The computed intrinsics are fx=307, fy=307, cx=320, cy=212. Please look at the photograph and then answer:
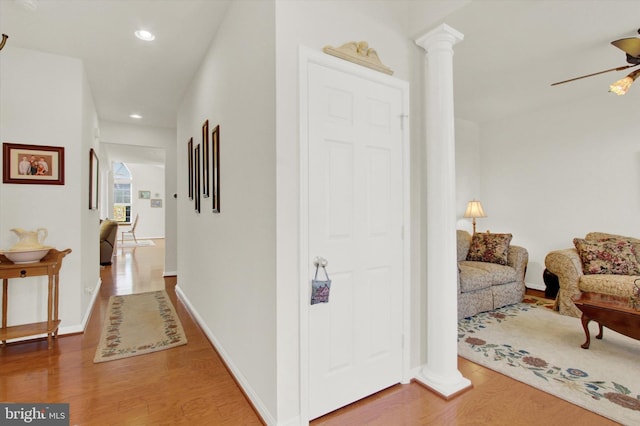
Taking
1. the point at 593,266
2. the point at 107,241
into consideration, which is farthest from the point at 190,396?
the point at 107,241

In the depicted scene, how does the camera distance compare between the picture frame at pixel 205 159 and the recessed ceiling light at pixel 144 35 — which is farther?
the picture frame at pixel 205 159

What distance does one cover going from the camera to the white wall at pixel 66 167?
2992mm

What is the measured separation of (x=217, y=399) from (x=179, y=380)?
433 millimetres

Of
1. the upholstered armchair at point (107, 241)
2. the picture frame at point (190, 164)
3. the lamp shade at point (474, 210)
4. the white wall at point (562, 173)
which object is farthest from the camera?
the upholstered armchair at point (107, 241)

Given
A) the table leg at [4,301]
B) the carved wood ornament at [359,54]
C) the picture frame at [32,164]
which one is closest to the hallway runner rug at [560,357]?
the carved wood ornament at [359,54]

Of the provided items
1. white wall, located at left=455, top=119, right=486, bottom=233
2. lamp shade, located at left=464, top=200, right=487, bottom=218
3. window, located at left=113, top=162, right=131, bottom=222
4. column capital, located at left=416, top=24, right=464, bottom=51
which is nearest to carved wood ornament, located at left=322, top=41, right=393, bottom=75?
column capital, located at left=416, top=24, right=464, bottom=51

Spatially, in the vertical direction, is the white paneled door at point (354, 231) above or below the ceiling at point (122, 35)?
below

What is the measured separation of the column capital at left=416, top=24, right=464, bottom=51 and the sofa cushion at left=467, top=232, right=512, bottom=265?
304 centimetres

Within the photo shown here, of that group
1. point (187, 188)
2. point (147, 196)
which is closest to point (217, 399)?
point (187, 188)

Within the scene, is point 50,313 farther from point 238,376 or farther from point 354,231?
point 354,231

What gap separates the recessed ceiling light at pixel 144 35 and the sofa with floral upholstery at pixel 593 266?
16.6 feet

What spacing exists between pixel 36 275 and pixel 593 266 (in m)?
5.85

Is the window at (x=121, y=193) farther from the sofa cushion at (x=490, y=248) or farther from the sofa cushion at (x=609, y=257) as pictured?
the sofa cushion at (x=609, y=257)

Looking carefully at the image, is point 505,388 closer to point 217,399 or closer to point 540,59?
point 217,399
